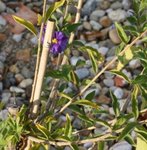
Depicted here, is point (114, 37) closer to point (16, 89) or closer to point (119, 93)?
point (119, 93)

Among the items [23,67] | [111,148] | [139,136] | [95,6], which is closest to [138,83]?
[139,136]

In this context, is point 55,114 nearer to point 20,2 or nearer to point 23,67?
point 23,67

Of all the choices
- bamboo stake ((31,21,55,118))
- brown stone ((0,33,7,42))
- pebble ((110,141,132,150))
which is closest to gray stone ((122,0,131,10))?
brown stone ((0,33,7,42))

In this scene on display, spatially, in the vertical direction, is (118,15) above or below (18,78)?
above

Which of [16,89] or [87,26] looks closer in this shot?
[16,89]

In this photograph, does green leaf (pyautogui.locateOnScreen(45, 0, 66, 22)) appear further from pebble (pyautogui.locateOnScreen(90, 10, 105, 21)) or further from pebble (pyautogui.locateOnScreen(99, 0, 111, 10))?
pebble (pyautogui.locateOnScreen(99, 0, 111, 10))

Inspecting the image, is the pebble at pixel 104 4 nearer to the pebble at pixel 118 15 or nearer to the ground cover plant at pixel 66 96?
the pebble at pixel 118 15

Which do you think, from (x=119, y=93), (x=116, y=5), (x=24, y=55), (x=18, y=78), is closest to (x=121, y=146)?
(x=119, y=93)
